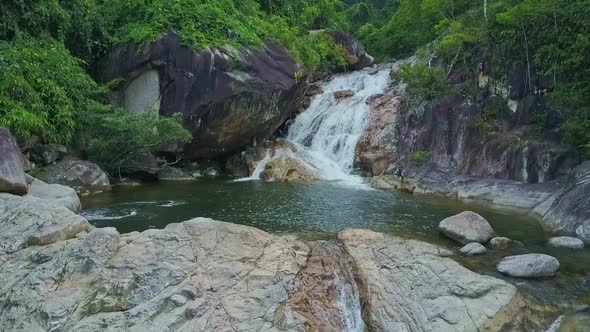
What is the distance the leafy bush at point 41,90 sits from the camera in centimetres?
1442

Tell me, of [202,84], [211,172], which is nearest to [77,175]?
[202,84]

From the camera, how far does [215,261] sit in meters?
7.55

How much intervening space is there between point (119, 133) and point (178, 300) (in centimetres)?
1271

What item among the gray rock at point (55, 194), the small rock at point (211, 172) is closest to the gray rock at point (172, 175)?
the small rock at point (211, 172)

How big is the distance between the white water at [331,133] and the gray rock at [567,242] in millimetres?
9730

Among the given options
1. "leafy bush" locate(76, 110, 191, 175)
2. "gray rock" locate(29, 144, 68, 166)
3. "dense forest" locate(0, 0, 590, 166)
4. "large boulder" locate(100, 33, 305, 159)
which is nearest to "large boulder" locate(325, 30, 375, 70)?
"dense forest" locate(0, 0, 590, 166)

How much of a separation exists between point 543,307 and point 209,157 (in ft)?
61.7

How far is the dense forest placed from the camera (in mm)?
14922

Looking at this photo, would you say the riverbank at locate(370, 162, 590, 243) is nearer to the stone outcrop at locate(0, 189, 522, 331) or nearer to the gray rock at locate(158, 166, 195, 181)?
the stone outcrop at locate(0, 189, 522, 331)

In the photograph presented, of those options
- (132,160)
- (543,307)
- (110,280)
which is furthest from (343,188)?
(110,280)

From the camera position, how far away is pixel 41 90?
52.5 feet

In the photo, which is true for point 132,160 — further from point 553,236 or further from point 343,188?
point 553,236

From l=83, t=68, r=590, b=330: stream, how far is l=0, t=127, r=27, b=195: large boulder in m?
2.19

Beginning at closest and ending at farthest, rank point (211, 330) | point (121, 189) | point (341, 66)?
point (211, 330) < point (121, 189) < point (341, 66)
